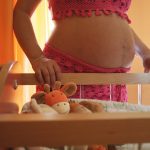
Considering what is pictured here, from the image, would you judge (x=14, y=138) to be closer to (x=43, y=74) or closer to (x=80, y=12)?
(x=43, y=74)

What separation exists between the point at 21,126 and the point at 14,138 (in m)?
0.01

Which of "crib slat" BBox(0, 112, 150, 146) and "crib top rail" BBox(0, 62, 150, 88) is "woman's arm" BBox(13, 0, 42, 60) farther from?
"crib slat" BBox(0, 112, 150, 146)

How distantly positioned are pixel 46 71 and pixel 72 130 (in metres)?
0.39

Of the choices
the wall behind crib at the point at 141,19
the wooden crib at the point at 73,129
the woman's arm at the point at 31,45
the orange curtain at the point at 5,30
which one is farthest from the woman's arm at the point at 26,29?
the wall behind crib at the point at 141,19

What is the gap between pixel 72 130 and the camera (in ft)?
0.86

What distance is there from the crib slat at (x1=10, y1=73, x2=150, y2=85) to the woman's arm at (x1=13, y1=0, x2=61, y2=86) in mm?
30

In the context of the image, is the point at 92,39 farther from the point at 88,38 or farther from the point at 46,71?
the point at 46,71

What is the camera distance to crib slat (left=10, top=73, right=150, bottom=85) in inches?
27.5

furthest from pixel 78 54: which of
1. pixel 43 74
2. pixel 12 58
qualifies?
pixel 12 58

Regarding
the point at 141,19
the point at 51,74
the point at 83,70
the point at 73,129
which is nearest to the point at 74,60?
the point at 83,70

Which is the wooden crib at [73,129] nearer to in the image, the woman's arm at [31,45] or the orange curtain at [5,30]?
the woman's arm at [31,45]

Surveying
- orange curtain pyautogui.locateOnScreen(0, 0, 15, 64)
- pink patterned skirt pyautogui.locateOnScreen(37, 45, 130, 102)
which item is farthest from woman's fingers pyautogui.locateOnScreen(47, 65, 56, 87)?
orange curtain pyautogui.locateOnScreen(0, 0, 15, 64)

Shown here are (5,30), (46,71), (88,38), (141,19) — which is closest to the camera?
(46,71)

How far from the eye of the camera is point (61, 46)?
79cm
